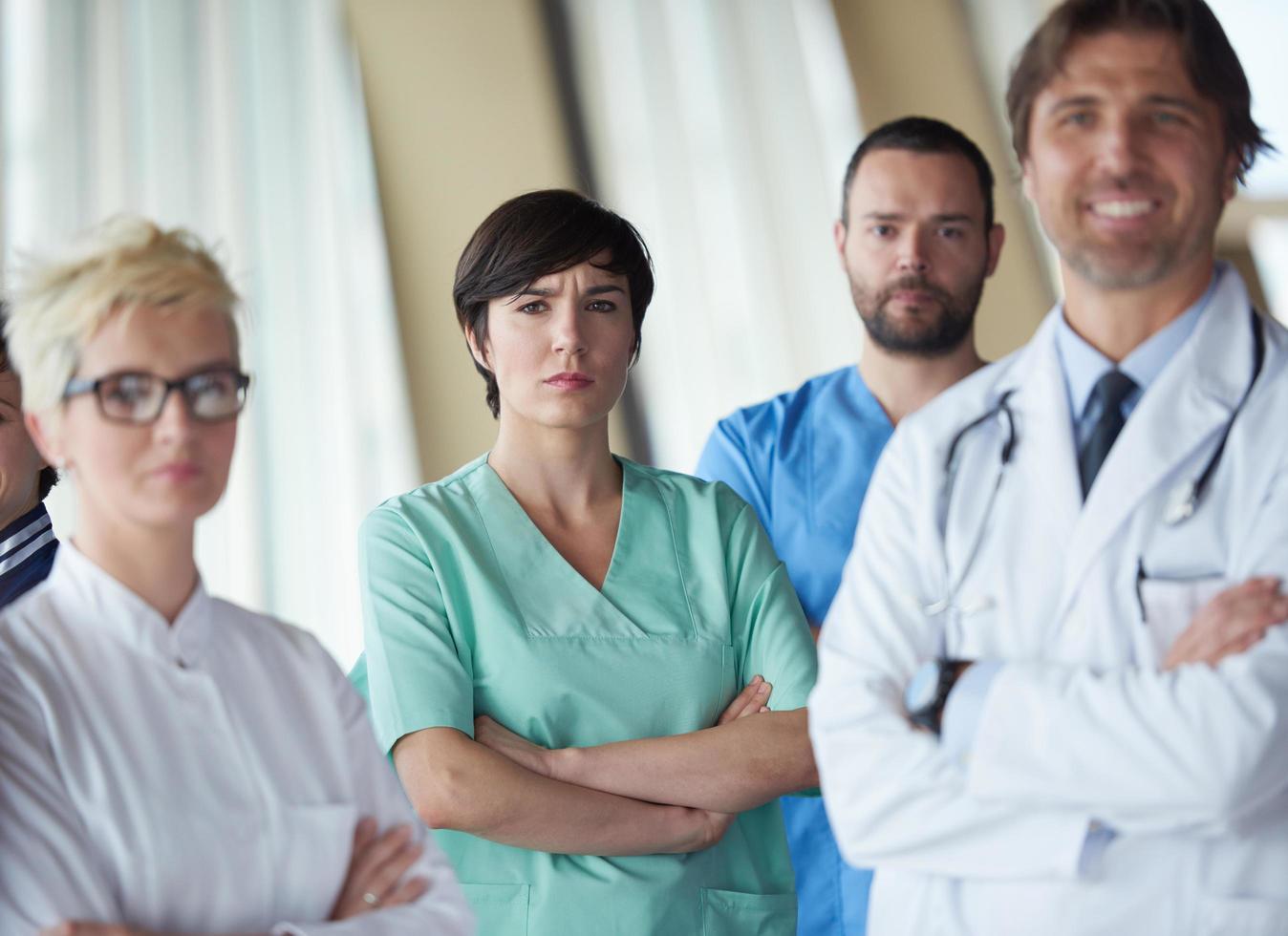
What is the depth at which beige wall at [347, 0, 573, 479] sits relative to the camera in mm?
3625

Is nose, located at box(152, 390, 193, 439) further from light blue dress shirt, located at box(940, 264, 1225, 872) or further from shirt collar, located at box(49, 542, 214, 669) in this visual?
light blue dress shirt, located at box(940, 264, 1225, 872)

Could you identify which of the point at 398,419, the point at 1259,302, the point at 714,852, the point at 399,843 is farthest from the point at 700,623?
the point at 1259,302

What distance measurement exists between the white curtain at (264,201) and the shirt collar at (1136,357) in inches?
87.8

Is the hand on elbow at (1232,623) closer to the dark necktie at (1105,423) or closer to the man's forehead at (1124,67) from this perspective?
the dark necktie at (1105,423)

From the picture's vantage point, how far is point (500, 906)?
1.78 meters

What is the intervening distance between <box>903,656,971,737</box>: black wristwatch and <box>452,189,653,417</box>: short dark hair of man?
81 centimetres

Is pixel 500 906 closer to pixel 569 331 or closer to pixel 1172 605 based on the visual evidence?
pixel 569 331

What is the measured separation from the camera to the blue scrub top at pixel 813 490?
6.99ft

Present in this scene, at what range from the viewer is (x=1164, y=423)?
1408 millimetres

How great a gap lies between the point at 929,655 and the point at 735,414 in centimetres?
A: 104

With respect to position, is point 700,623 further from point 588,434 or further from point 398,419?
point 398,419

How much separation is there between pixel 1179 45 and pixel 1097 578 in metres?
0.59

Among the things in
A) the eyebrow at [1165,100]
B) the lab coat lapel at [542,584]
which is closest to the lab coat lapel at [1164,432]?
the eyebrow at [1165,100]

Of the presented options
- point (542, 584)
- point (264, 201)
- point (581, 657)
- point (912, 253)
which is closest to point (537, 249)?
point (542, 584)
